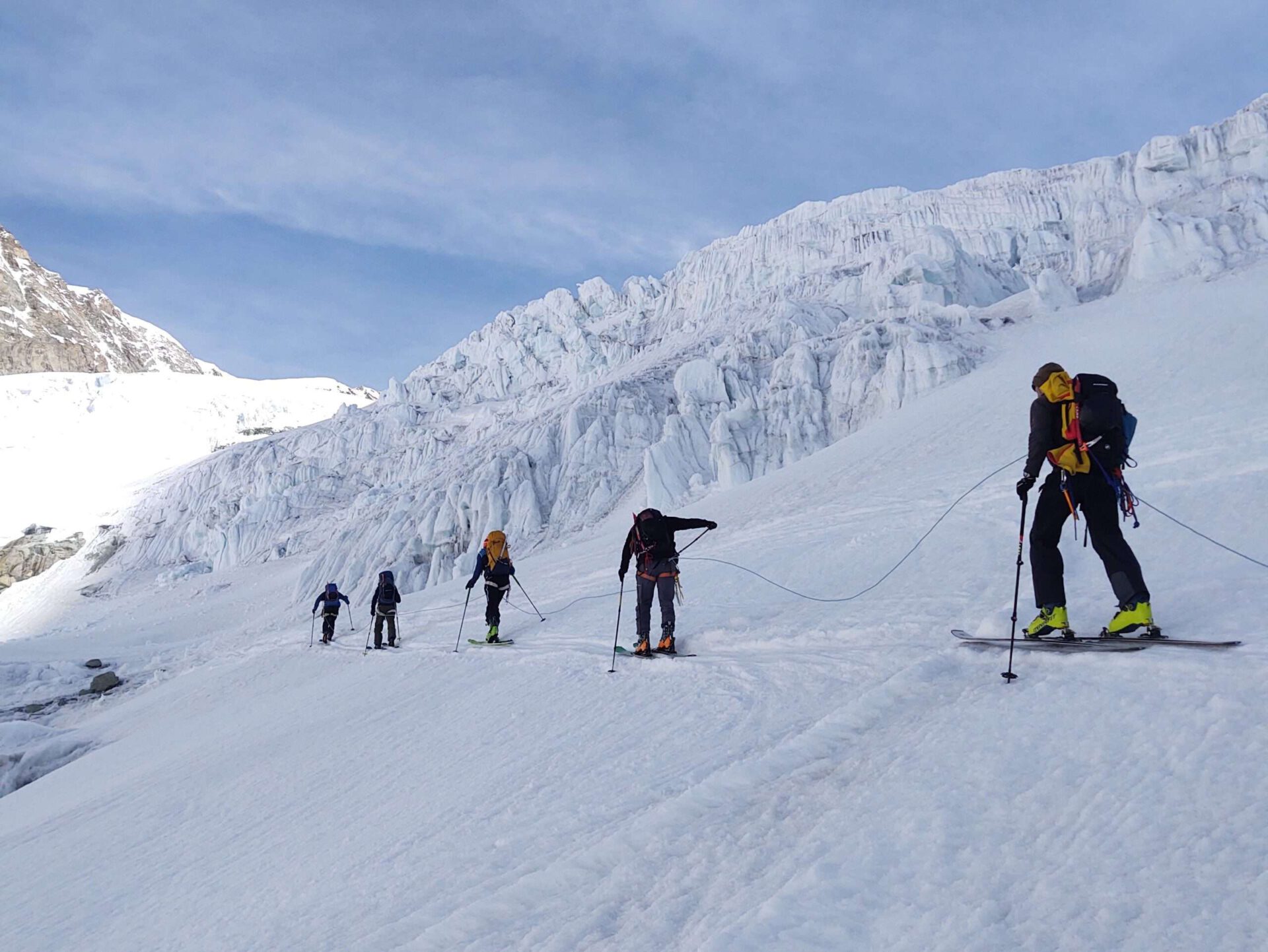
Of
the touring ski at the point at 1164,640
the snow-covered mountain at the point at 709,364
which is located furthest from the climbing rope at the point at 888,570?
the snow-covered mountain at the point at 709,364

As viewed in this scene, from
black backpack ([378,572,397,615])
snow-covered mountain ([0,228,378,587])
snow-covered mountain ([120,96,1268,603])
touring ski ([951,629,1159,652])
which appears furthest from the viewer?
A: snow-covered mountain ([0,228,378,587])

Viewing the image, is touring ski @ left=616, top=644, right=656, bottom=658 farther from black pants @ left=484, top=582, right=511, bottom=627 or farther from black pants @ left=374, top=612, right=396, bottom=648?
black pants @ left=374, top=612, right=396, bottom=648

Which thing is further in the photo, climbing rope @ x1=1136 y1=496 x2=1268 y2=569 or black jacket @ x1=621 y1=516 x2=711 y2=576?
black jacket @ x1=621 y1=516 x2=711 y2=576

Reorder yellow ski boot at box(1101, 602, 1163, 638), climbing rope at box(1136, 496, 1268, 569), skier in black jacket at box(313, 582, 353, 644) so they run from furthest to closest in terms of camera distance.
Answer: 1. skier in black jacket at box(313, 582, 353, 644)
2. climbing rope at box(1136, 496, 1268, 569)
3. yellow ski boot at box(1101, 602, 1163, 638)

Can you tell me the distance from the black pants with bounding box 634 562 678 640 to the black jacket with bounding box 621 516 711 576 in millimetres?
74

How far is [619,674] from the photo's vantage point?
20.6 ft

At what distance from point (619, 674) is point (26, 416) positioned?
9402cm

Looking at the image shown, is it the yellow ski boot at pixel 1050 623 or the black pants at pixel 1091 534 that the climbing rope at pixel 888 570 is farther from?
the yellow ski boot at pixel 1050 623

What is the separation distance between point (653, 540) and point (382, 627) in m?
6.97

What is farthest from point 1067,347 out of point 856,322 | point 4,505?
point 4,505

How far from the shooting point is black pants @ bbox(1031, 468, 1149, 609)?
4223 millimetres

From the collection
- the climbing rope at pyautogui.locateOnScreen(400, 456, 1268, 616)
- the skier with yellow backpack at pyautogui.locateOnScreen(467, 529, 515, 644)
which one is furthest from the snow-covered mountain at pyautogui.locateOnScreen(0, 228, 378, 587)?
the skier with yellow backpack at pyautogui.locateOnScreen(467, 529, 515, 644)

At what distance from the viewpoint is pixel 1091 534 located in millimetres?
4484

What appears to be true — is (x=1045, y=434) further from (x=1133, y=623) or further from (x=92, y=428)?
(x=92, y=428)
